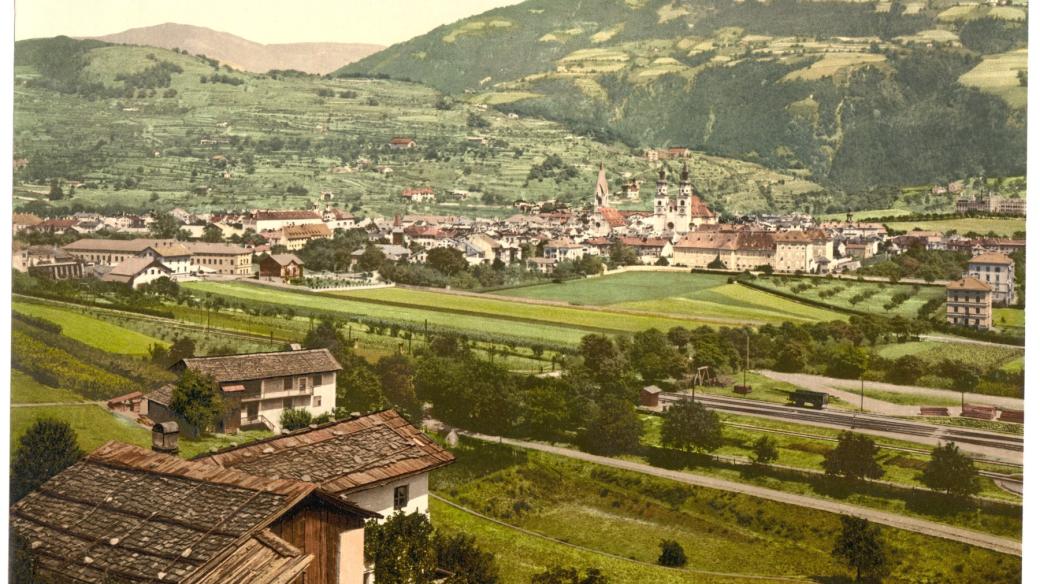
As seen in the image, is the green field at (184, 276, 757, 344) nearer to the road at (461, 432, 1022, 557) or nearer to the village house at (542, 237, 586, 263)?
the village house at (542, 237, 586, 263)

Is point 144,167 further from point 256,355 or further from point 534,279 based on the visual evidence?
point 534,279

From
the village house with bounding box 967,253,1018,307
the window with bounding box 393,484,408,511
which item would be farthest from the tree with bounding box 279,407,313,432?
the village house with bounding box 967,253,1018,307

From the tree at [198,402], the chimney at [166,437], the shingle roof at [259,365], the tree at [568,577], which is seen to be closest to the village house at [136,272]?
the shingle roof at [259,365]

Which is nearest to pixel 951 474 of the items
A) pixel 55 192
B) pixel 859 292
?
pixel 859 292

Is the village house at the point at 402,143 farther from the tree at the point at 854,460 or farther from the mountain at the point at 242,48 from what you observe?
the tree at the point at 854,460

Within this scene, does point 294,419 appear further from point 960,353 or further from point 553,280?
point 960,353
